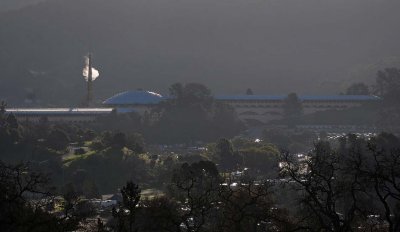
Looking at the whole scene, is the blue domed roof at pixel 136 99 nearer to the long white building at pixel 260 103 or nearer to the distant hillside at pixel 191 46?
the long white building at pixel 260 103

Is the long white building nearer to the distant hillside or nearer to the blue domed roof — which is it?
the blue domed roof

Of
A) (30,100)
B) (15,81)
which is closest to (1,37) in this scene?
(15,81)

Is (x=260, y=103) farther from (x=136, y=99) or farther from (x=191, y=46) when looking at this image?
(x=191, y=46)

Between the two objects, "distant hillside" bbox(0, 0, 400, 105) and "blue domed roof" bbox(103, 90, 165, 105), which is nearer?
"blue domed roof" bbox(103, 90, 165, 105)

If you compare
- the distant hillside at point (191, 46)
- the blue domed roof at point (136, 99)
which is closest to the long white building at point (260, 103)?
the blue domed roof at point (136, 99)

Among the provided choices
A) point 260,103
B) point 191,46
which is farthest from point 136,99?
point 191,46

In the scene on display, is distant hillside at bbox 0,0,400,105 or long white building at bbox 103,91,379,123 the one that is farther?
distant hillside at bbox 0,0,400,105

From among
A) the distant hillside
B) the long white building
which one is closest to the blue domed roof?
the long white building

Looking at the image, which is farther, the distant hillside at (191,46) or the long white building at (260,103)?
the distant hillside at (191,46)
